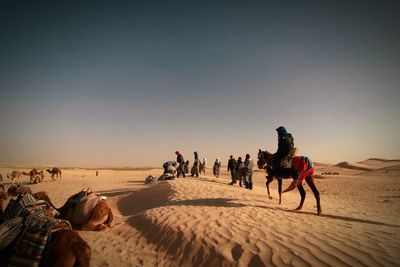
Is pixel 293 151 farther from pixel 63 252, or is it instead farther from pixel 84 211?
pixel 63 252

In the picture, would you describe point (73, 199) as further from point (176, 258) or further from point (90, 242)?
point (176, 258)

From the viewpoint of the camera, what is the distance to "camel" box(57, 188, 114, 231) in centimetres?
674

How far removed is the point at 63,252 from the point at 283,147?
299 inches

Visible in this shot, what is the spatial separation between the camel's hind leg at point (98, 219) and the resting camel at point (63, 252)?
362 cm

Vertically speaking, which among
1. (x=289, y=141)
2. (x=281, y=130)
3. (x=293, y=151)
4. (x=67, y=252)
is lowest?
(x=67, y=252)

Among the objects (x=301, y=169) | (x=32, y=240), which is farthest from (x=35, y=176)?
(x=301, y=169)

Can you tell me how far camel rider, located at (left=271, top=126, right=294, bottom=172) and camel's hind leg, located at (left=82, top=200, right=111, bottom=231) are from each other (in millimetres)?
6265

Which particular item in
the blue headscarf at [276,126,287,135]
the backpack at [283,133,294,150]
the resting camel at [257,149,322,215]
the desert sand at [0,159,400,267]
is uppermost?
the blue headscarf at [276,126,287,135]

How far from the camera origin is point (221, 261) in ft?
15.2

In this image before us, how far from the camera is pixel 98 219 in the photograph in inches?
277

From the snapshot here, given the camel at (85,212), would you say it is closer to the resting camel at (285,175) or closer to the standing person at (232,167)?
the resting camel at (285,175)

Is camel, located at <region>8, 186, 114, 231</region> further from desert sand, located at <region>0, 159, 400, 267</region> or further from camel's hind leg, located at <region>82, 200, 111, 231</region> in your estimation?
desert sand, located at <region>0, 159, 400, 267</region>

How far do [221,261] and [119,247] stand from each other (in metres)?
2.89

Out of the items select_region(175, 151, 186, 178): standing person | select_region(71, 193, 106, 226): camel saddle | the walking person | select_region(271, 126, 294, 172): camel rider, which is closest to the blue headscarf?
select_region(271, 126, 294, 172): camel rider
